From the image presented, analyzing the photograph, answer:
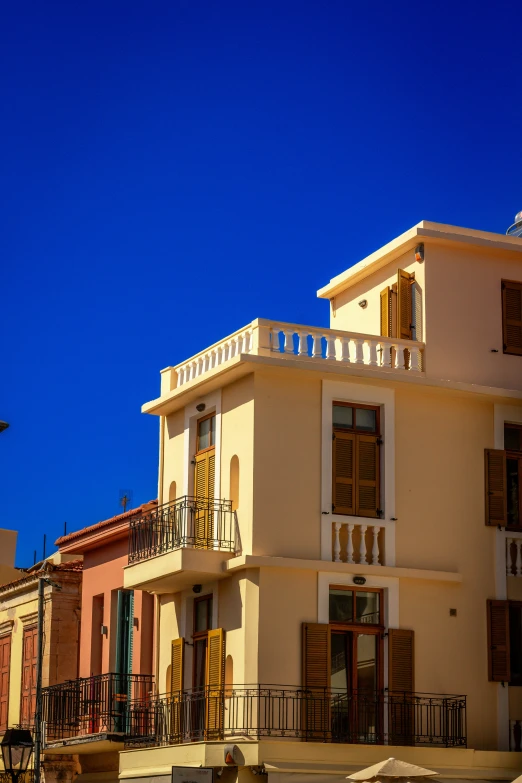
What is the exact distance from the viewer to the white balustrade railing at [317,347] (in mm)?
25016

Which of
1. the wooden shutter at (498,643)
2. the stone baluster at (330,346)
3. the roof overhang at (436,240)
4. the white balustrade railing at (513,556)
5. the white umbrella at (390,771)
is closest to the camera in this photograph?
the white umbrella at (390,771)

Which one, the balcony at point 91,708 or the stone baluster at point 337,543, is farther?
the balcony at point 91,708

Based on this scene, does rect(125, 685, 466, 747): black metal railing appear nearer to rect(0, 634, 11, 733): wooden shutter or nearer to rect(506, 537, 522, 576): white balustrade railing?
rect(506, 537, 522, 576): white balustrade railing

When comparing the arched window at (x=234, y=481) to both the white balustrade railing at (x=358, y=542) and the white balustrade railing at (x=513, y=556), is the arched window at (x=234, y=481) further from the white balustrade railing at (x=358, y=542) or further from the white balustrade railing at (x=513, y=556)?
the white balustrade railing at (x=513, y=556)

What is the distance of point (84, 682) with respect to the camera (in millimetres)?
27422

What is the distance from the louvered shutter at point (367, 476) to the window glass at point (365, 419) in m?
0.19

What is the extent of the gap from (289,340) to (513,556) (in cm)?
542

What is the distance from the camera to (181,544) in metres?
25.1

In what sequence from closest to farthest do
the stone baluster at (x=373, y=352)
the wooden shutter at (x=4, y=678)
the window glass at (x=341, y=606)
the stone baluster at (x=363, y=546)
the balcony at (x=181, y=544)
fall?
the balcony at (x=181, y=544)
the window glass at (x=341, y=606)
the stone baluster at (x=363, y=546)
the stone baluster at (x=373, y=352)
the wooden shutter at (x=4, y=678)

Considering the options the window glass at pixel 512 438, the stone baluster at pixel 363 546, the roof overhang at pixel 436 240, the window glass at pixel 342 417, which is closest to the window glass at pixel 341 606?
the stone baluster at pixel 363 546

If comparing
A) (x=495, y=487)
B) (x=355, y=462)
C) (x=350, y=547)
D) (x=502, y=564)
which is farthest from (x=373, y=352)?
(x=502, y=564)

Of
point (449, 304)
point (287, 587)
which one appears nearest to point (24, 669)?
point (287, 587)

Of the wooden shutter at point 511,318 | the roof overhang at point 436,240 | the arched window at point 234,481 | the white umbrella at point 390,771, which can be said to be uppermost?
the roof overhang at point 436,240

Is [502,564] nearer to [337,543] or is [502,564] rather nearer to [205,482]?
[337,543]
